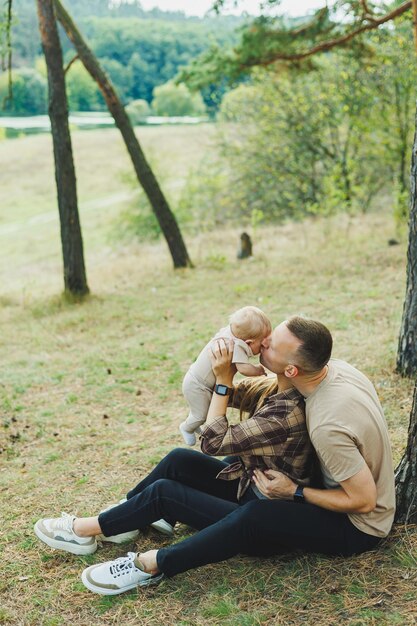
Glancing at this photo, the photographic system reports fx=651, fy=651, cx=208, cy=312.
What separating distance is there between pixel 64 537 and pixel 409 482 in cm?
190

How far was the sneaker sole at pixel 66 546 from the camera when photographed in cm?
362

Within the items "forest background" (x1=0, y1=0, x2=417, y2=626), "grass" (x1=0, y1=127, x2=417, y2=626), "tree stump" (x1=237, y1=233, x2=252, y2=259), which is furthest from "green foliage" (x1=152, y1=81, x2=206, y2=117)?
"tree stump" (x1=237, y1=233, x2=252, y2=259)

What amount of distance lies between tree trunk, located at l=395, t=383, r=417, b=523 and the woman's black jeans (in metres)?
0.26

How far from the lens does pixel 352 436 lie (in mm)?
2828

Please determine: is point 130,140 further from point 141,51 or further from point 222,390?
point 141,51

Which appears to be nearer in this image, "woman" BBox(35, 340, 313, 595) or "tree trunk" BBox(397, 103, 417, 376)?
"woman" BBox(35, 340, 313, 595)

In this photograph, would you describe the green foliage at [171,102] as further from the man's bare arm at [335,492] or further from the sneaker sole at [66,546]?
the man's bare arm at [335,492]

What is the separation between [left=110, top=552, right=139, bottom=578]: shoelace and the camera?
324cm

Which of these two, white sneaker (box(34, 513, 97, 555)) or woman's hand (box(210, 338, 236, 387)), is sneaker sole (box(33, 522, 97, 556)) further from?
woman's hand (box(210, 338, 236, 387))

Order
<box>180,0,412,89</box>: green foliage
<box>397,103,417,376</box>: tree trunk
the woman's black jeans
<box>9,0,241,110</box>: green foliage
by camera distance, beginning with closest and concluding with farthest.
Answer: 1. the woman's black jeans
2. <box>397,103,417,376</box>: tree trunk
3. <box>180,0,412,89</box>: green foliage
4. <box>9,0,241,110</box>: green foliage

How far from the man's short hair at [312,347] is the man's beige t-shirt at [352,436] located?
142mm

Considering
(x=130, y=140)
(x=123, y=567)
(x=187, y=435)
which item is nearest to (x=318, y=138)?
(x=130, y=140)

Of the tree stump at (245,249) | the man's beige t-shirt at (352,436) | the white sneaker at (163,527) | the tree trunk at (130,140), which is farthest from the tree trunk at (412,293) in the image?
the tree stump at (245,249)

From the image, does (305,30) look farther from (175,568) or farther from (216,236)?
(175,568)
